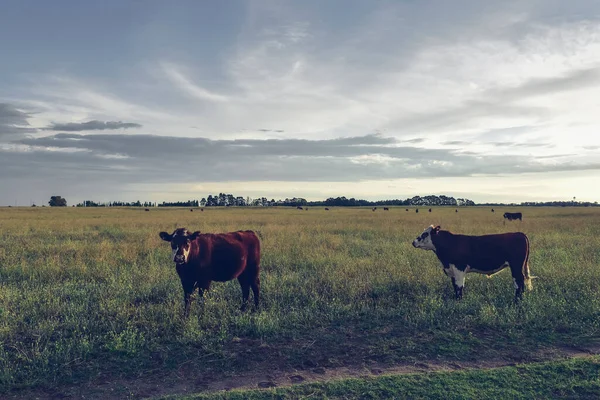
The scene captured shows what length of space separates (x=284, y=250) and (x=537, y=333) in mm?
9550

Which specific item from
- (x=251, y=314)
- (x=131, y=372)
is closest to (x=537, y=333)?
(x=251, y=314)

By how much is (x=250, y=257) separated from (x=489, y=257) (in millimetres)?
5327

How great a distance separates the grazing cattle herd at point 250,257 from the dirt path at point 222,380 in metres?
2.38

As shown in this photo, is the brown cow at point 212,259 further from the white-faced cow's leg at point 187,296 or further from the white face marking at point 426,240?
the white face marking at point 426,240

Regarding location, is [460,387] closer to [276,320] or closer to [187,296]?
[276,320]

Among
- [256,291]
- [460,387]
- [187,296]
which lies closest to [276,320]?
[256,291]

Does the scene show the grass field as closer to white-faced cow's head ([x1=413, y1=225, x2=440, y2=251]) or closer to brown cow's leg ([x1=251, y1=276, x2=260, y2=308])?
brown cow's leg ([x1=251, y1=276, x2=260, y2=308])

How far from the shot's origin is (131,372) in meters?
5.55

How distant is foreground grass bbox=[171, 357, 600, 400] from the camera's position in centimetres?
470

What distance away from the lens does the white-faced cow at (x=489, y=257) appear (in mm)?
8945

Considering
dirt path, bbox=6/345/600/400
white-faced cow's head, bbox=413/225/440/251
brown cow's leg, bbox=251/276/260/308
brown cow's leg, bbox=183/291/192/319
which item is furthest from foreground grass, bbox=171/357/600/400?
white-faced cow's head, bbox=413/225/440/251

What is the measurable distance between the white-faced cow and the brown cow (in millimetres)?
4511

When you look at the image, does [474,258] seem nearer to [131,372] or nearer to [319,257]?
[319,257]

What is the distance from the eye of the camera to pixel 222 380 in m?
5.31
